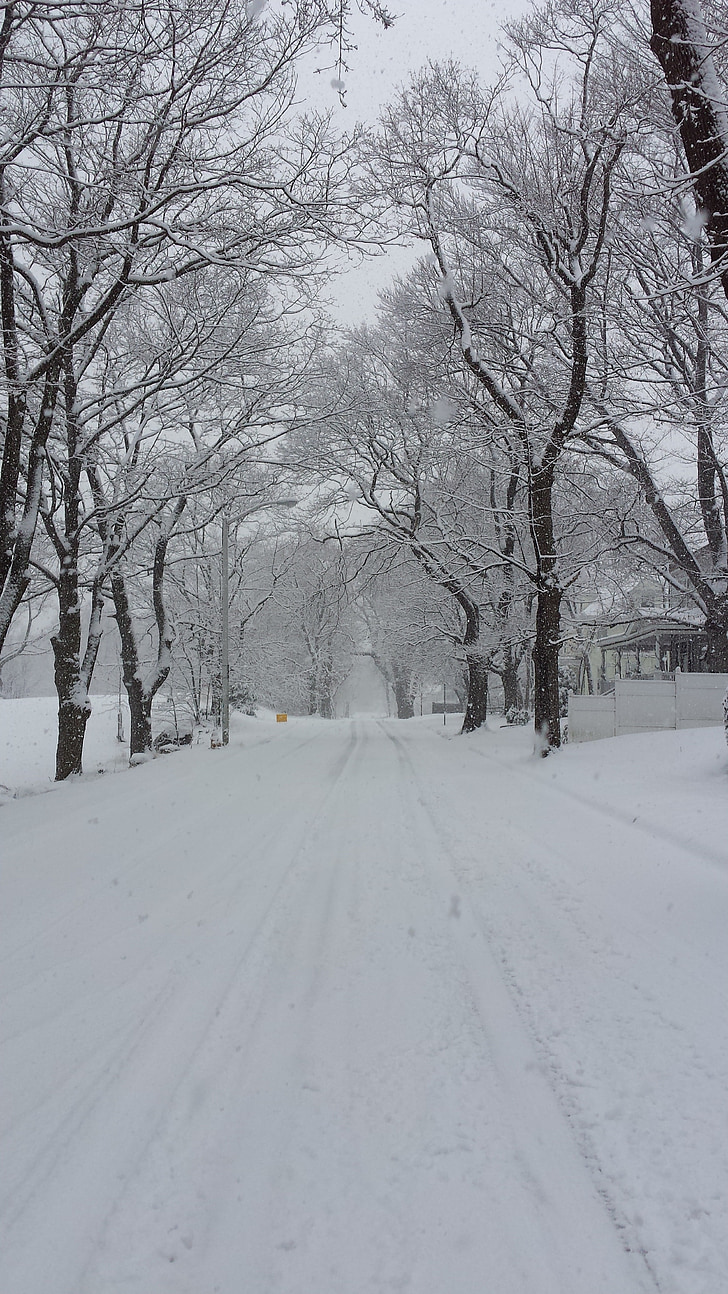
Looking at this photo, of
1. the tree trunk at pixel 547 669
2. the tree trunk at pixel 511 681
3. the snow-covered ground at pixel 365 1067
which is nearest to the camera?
the snow-covered ground at pixel 365 1067

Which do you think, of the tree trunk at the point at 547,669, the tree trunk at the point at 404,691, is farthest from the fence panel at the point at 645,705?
the tree trunk at the point at 404,691

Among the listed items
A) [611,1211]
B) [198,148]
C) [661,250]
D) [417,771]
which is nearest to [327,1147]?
[611,1211]

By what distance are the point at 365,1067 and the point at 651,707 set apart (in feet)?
49.5

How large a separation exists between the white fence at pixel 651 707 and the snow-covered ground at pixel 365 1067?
9.71 meters

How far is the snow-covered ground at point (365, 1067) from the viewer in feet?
7.77

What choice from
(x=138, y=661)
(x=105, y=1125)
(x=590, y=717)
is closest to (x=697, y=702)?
(x=590, y=717)

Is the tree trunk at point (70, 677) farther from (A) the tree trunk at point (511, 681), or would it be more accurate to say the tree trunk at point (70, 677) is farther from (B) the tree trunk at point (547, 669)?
(A) the tree trunk at point (511, 681)

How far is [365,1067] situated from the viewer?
3398 mm

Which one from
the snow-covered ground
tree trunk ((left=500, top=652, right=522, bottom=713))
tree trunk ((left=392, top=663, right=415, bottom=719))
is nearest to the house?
tree trunk ((left=500, top=652, right=522, bottom=713))

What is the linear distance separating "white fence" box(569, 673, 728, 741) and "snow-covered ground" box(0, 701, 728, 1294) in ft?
31.9

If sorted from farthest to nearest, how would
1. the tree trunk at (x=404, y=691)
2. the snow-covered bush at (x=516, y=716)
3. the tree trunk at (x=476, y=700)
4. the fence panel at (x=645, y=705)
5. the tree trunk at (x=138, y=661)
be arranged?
the tree trunk at (x=404, y=691)
the snow-covered bush at (x=516, y=716)
the tree trunk at (x=476, y=700)
the tree trunk at (x=138, y=661)
the fence panel at (x=645, y=705)

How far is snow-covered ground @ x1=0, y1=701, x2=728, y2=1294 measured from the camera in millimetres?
2367

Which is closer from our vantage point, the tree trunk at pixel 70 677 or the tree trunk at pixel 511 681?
the tree trunk at pixel 70 677

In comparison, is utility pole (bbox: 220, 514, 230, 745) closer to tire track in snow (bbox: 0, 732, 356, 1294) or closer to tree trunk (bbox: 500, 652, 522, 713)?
tree trunk (bbox: 500, 652, 522, 713)
